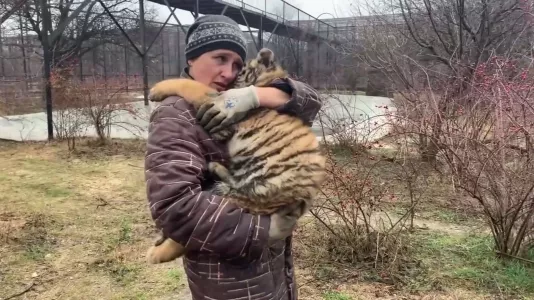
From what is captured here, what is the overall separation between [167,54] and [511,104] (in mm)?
17427

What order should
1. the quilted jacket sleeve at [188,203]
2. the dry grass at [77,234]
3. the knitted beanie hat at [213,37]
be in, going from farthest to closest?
the dry grass at [77,234] → the knitted beanie hat at [213,37] → the quilted jacket sleeve at [188,203]

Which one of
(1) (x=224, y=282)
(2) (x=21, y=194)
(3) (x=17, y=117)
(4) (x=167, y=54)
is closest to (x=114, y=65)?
(4) (x=167, y=54)

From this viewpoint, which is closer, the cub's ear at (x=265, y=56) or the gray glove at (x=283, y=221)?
the gray glove at (x=283, y=221)

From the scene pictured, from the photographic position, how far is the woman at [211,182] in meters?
1.19

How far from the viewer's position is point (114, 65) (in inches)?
799

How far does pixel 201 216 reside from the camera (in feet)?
3.86

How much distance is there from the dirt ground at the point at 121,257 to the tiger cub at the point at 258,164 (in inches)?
97.4

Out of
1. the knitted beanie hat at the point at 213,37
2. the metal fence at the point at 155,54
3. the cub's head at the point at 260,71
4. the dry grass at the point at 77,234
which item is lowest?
the dry grass at the point at 77,234

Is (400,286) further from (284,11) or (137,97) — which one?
(284,11)

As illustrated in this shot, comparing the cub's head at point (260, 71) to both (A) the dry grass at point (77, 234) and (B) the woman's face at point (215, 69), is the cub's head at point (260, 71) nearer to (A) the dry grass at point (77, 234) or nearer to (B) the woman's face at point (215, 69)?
(B) the woman's face at point (215, 69)

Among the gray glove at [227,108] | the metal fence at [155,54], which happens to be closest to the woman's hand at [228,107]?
the gray glove at [227,108]

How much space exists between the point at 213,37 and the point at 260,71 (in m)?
0.20

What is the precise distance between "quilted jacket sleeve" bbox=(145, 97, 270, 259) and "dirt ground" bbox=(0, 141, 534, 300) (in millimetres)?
2560

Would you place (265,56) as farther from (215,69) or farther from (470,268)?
(470,268)
